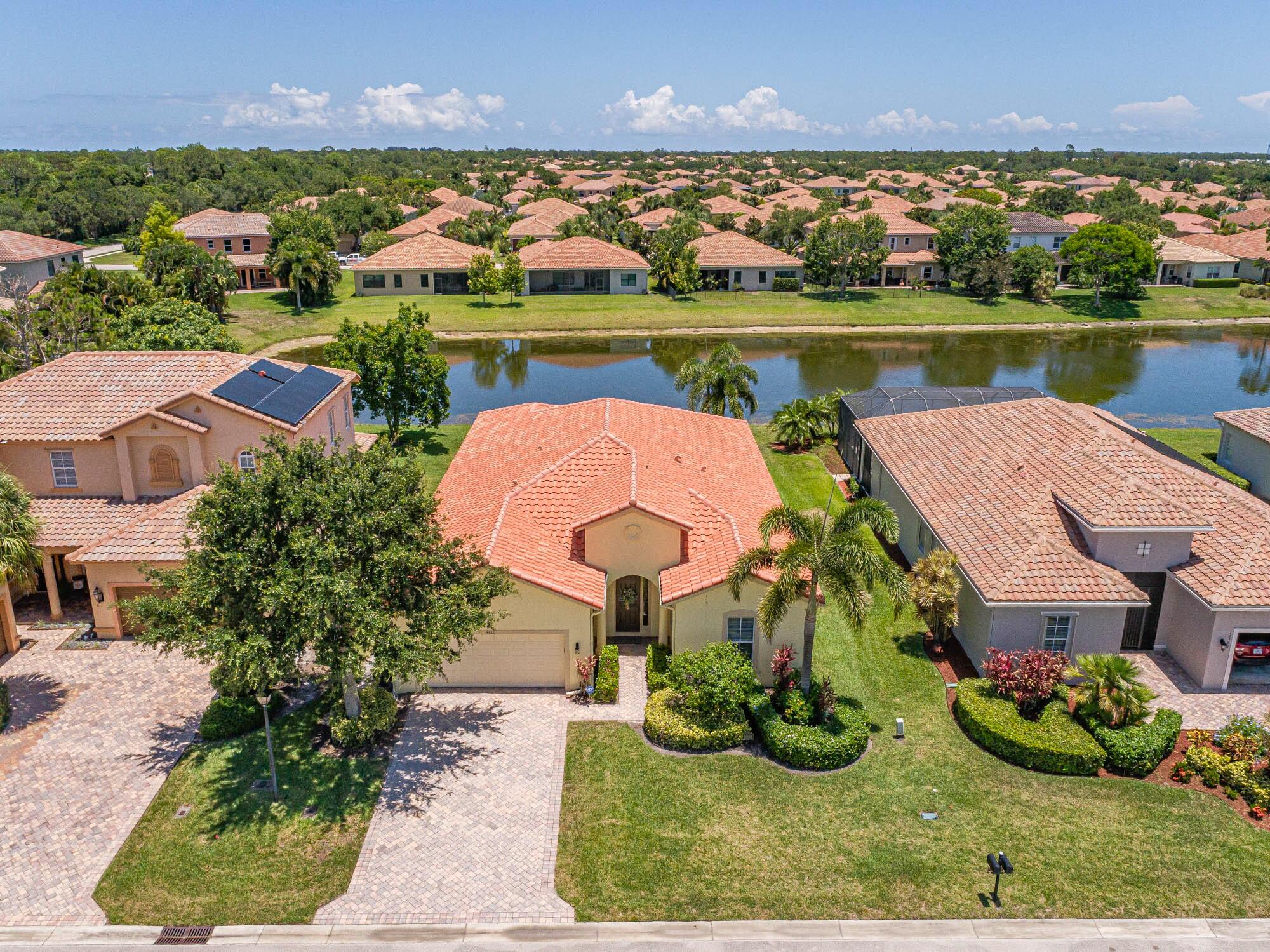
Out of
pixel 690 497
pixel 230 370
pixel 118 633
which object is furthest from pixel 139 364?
pixel 690 497

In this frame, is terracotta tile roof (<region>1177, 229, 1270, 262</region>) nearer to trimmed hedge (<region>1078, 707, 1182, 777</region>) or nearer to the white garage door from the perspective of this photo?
trimmed hedge (<region>1078, 707, 1182, 777</region>)

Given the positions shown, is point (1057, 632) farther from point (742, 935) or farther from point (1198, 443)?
point (1198, 443)

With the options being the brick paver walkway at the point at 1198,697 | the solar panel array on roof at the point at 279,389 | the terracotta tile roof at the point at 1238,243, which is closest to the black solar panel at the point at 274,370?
the solar panel array on roof at the point at 279,389

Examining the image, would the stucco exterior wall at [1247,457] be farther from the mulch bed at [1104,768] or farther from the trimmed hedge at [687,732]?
the trimmed hedge at [687,732]

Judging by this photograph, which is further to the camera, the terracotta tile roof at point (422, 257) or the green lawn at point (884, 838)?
the terracotta tile roof at point (422, 257)

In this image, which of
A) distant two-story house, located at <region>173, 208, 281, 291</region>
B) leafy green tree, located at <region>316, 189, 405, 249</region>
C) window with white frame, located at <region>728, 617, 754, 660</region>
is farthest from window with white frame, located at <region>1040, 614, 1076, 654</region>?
leafy green tree, located at <region>316, 189, 405, 249</region>

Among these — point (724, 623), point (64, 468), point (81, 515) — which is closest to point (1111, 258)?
point (724, 623)

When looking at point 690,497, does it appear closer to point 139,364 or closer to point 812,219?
point 139,364
